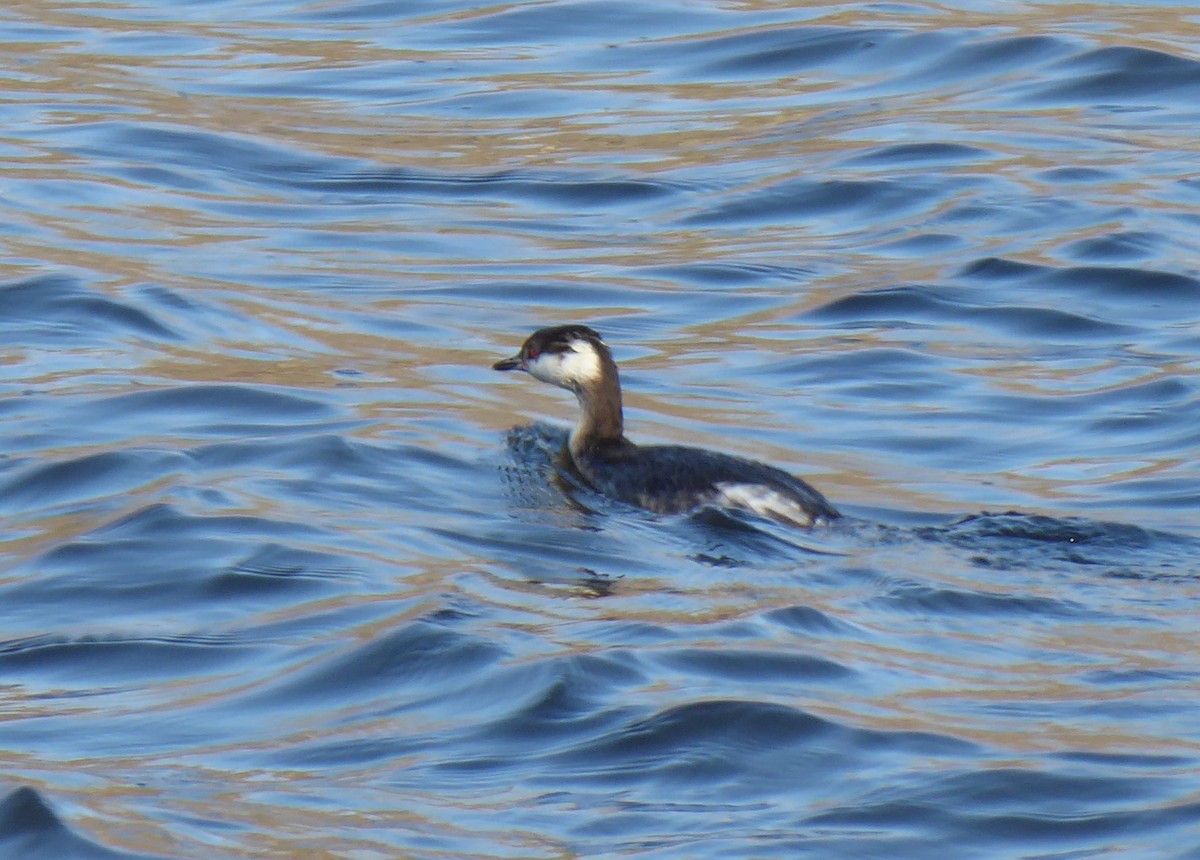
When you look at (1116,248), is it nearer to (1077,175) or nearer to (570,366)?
(1077,175)

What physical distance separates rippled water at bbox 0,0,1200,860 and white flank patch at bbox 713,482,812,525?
0.16m

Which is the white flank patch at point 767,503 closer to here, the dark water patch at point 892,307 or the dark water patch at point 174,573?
the dark water patch at point 174,573

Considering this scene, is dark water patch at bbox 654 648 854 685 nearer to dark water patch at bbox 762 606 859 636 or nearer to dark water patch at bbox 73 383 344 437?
dark water patch at bbox 762 606 859 636

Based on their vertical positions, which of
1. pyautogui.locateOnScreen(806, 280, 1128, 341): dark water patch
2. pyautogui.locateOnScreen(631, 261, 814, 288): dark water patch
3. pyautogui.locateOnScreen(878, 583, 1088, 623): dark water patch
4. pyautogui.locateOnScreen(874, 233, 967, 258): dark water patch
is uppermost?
pyautogui.locateOnScreen(874, 233, 967, 258): dark water patch

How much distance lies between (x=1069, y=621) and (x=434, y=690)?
76.2 inches

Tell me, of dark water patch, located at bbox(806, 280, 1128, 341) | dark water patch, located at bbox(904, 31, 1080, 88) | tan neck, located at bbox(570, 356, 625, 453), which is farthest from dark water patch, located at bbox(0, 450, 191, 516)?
dark water patch, located at bbox(904, 31, 1080, 88)

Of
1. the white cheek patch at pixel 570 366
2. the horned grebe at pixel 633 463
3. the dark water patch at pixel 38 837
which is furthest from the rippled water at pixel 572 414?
the white cheek patch at pixel 570 366

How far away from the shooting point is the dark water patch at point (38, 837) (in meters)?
4.98

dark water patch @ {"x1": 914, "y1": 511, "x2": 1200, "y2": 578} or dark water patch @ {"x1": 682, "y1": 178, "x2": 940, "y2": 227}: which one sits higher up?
dark water patch @ {"x1": 682, "y1": 178, "x2": 940, "y2": 227}

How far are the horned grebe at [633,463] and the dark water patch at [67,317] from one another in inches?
81.2

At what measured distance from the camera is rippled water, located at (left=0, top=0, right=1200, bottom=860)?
5504mm

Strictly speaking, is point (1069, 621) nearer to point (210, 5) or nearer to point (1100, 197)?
point (1100, 197)

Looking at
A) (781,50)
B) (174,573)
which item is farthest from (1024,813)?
(781,50)

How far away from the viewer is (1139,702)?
607 centimetres
